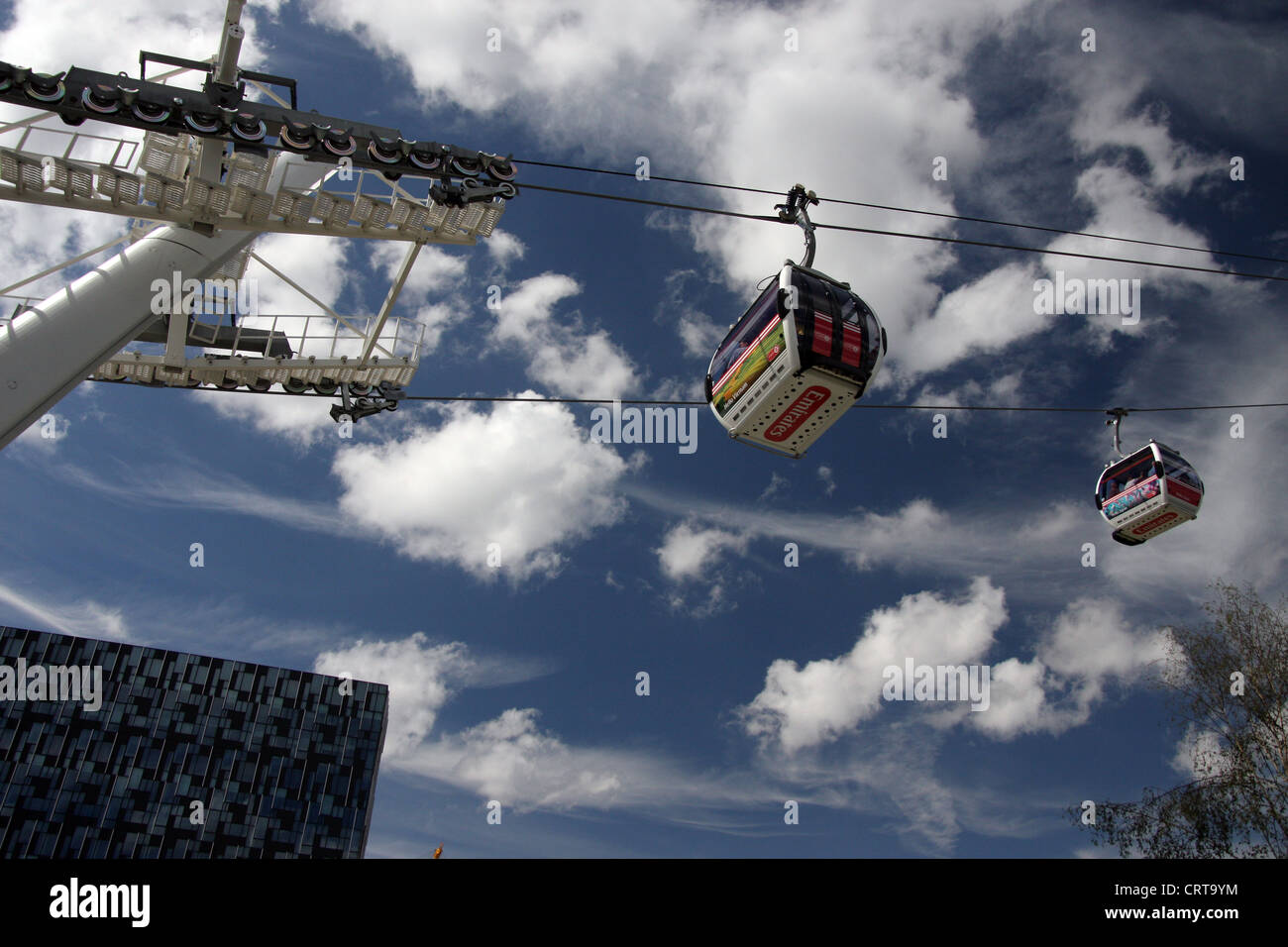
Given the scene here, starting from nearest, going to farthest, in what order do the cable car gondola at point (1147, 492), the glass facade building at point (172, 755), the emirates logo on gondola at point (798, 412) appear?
the emirates logo on gondola at point (798, 412), the cable car gondola at point (1147, 492), the glass facade building at point (172, 755)

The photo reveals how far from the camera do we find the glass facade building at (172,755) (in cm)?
7562

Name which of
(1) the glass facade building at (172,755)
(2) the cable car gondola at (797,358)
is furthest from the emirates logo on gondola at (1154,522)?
(1) the glass facade building at (172,755)

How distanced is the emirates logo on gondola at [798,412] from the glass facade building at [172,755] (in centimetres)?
7765

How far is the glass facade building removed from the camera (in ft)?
248

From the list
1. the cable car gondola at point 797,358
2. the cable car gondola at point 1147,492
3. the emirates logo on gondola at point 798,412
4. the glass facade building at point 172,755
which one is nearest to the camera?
the cable car gondola at point 797,358

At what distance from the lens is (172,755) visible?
266 feet

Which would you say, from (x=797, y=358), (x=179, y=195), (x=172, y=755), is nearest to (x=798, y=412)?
(x=797, y=358)

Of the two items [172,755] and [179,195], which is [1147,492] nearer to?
[179,195]

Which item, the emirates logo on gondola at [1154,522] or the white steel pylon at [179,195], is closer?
the white steel pylon at [179,195]

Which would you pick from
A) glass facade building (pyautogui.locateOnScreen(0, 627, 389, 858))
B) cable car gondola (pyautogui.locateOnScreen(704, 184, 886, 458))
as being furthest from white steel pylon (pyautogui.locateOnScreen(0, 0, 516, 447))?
glass facade building (pyautogui.locateOnScreen(0, 627, 389, 858))

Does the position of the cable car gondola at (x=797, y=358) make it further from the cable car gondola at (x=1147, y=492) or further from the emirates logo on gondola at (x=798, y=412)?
the cable car gondola at (x=1147, y=492)
